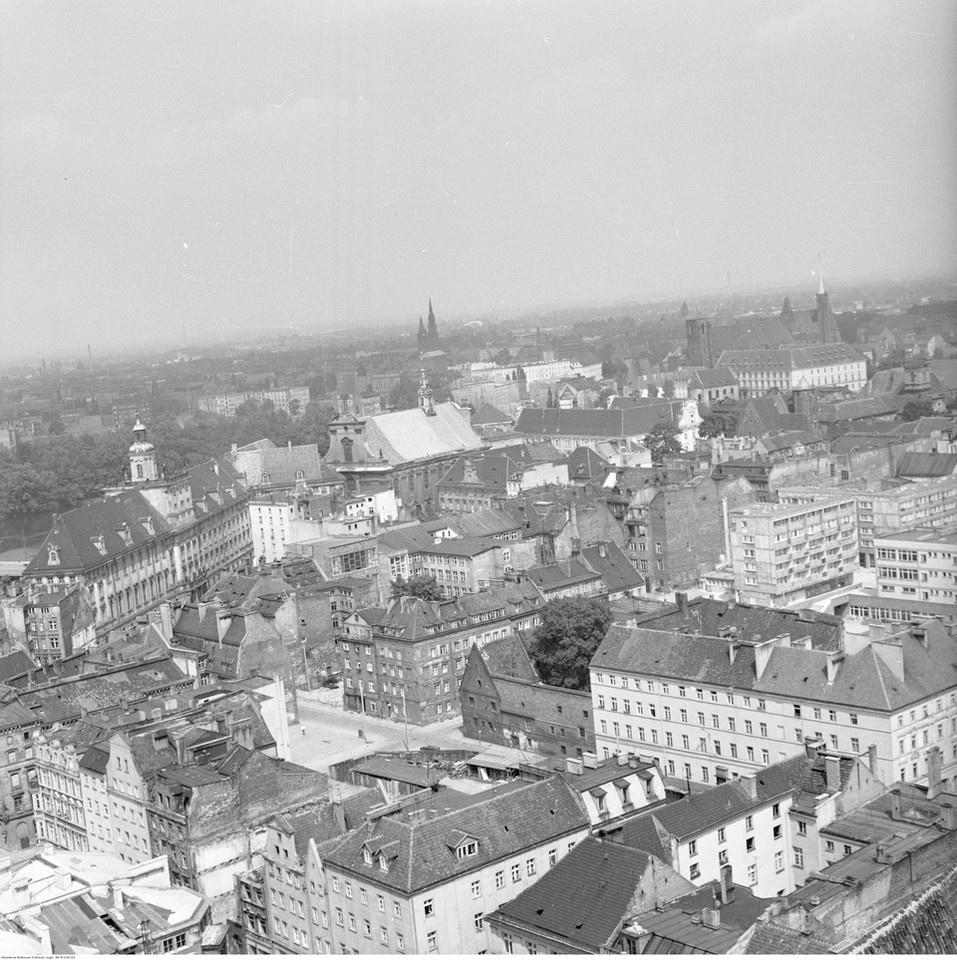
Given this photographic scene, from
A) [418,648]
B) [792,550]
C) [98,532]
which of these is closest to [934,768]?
[418,648]

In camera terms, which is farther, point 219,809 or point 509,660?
point 509,660

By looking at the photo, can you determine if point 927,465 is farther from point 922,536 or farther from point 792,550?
point 922,536

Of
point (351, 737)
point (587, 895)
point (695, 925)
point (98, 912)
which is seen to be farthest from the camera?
point (351, 737)

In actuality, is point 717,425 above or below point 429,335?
below

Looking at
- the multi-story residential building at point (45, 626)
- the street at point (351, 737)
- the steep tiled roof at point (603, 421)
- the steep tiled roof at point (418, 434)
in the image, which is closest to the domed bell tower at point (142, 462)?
the steep tiled roof at point (418, 434)

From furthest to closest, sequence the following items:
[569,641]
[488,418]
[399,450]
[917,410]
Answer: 1. [488,418]
2. [399,450]
3. [917,410]
4. [569,641]

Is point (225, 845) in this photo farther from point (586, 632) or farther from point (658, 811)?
point (586, 632)
